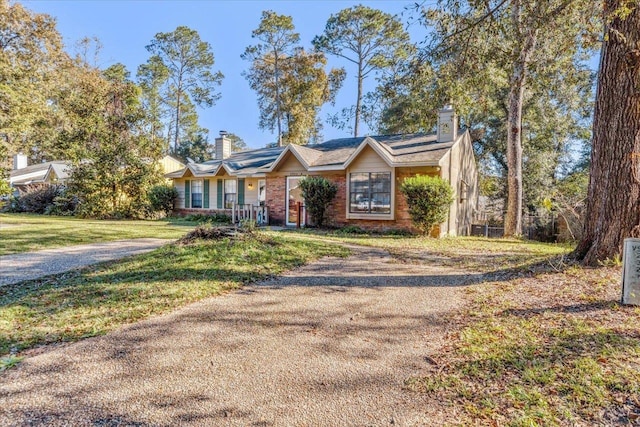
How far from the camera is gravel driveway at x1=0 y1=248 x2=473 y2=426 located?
7.68ft

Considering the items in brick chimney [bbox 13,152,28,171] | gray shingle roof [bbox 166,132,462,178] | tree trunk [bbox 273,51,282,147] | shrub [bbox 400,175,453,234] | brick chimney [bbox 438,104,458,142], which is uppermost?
tree trunk [bbox 273,51,282,147]

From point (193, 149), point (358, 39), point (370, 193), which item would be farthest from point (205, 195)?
point (193, 149)

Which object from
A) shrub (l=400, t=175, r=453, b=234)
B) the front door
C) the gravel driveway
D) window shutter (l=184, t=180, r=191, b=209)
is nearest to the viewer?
the gravel driveway

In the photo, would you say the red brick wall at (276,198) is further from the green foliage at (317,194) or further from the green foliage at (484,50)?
the green foliage at (484,50)

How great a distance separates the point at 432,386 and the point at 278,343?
4.69ft

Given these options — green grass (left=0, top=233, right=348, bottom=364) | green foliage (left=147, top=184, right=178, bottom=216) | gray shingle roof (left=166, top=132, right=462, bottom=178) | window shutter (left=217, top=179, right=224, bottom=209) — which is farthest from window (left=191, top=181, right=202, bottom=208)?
green grass (left=0, top=233, right=348, bottom=364)

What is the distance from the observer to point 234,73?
103ft

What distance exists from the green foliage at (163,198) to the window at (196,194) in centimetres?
115

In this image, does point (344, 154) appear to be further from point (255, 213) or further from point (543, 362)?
point (543, 362)

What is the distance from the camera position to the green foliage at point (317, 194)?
13.6m

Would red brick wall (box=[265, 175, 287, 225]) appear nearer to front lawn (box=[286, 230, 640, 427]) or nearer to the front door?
the front door

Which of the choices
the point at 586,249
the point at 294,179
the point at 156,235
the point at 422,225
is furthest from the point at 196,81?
the point at 586,249

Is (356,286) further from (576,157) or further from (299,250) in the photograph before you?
(576,157)

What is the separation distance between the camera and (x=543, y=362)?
2.97 m
